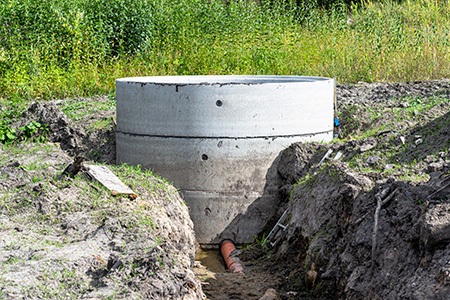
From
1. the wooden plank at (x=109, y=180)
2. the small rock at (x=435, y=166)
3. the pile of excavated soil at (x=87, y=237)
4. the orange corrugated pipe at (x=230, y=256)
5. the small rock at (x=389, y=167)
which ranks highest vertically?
the small rock at (x=435, y=166)

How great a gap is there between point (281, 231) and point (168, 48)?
7.30 m

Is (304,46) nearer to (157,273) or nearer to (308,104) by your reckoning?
(308,104)

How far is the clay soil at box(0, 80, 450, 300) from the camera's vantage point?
4582mm

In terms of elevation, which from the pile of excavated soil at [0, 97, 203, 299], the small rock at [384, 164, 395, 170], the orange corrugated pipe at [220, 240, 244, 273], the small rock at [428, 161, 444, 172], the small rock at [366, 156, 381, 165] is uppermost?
the small rock at [428, 161, 444, 172]

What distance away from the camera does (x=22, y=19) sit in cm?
1345

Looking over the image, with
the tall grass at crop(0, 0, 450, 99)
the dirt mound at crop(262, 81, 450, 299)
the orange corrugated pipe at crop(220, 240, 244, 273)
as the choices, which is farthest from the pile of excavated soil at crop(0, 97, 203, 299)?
the tall grass at crop(0, 0, 450, 99)

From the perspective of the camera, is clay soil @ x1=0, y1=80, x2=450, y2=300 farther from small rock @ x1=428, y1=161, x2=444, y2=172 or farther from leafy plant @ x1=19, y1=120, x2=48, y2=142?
leafy plant @ x1=19, y1=120, x2=48, y2=142

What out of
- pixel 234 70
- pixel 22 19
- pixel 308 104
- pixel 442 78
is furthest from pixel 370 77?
pixel 22 19

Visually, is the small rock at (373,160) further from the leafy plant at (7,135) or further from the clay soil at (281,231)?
the leafy plant at (7,135)

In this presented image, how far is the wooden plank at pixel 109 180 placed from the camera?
20.8 feet

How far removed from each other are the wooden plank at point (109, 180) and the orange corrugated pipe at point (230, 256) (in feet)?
4.20

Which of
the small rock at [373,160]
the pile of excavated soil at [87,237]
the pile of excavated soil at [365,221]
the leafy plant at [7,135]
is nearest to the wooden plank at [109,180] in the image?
the pile of excavated soil at [87,237]

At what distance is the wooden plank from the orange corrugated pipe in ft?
4.20

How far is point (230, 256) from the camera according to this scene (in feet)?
24.5
